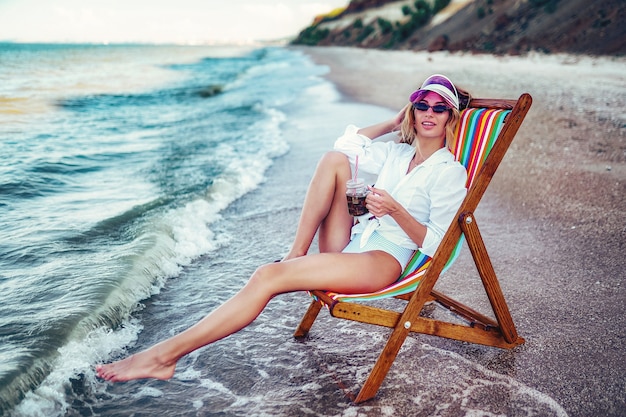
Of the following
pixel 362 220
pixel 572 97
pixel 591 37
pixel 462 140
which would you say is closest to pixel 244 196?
pixel 362 220

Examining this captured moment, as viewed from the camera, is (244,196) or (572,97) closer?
(244,196)

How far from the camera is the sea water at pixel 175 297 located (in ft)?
8.38

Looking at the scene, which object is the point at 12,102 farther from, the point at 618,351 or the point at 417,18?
the point at 417,18

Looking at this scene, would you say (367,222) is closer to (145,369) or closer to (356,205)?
(356,205)

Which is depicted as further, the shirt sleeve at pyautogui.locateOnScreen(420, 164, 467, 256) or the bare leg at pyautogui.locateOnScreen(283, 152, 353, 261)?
the bare leg at pyautogui.locateOnScreen(283, 152, 353, 261)

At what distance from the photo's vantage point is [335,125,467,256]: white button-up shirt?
2.71 meters

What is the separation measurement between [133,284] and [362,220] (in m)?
1.84

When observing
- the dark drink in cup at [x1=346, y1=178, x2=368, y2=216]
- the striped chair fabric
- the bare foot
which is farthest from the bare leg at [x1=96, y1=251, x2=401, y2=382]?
the dark drink in cup at [x1=346, y1=178, x2=368, y2=216]

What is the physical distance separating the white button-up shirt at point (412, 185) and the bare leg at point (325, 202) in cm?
12

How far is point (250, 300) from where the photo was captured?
2406 millimetres

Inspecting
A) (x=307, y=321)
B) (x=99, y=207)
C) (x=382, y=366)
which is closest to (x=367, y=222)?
(x=307, y=321)

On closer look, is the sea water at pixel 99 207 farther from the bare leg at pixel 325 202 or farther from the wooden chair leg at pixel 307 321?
the bare leg at pixel 325 202

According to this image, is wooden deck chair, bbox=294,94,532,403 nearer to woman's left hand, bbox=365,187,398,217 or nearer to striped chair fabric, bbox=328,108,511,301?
striped chair fabric, bbox=328,108,511,301

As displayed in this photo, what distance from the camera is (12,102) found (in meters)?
15.5
